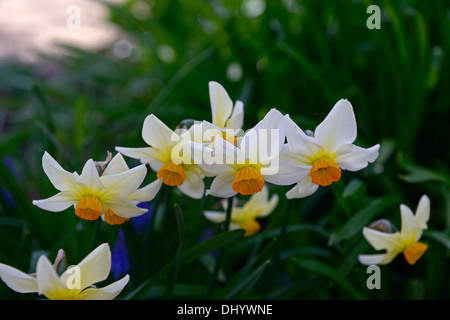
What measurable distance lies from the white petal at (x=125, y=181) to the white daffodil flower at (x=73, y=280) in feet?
0.29

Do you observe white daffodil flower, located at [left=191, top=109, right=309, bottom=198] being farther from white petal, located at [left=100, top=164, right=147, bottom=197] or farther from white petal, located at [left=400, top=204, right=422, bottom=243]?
white petal, located at [left=400, top=204, right=422, bottom=243]

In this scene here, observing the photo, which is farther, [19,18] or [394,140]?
[19,18]

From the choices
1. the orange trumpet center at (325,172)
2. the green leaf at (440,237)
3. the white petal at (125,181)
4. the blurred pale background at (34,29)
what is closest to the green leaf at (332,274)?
the green leaf at (440,237)

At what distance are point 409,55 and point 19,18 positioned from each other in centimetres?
398

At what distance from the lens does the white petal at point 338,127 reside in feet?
2.16

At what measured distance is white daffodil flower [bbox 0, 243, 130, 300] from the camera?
1.91 feet

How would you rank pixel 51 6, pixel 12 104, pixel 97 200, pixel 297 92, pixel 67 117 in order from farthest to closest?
1. pixel 51 6
2. pixel 12 104
3. pixel 67 117
4. pixel 297 92
5. pixel 97 200

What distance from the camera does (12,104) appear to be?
8.48 ft

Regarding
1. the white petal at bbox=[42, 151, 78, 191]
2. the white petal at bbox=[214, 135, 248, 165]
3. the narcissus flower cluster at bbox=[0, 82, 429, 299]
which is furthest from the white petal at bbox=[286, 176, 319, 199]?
the white petal at bbox=[42, 151, 78, 191]

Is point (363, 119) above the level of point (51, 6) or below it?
below

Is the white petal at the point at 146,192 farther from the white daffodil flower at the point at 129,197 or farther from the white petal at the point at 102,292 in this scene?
the white petal at the point at 102,292

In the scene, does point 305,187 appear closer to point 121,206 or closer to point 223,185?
point 223,185
